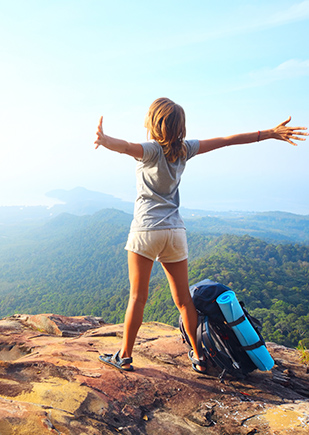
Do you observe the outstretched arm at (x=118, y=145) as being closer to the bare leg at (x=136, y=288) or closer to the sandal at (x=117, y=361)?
the bare leg at (x=136, y=288)

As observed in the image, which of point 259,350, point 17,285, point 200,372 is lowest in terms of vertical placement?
point 17,285

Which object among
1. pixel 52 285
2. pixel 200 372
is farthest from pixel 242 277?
pixel 52 285

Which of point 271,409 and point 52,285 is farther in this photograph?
point 52,285

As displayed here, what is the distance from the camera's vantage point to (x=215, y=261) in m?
45.7

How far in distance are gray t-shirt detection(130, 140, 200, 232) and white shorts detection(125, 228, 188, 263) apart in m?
0.06

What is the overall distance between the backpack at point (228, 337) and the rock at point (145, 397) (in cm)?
19

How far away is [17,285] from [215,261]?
5673 centimetres

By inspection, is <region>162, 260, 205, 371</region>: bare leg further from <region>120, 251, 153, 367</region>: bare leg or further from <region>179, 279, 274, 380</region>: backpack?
<region>120, 251, 153, 367</region>: bare leg

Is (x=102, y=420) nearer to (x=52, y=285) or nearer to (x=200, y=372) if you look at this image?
(x=200, y=372)

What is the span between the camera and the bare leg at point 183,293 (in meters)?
3.35

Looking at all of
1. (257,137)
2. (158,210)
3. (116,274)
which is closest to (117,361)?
(158,210)

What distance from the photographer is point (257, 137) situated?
12.2 feet

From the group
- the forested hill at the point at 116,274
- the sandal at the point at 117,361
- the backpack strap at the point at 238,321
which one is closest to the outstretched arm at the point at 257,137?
the backpack strap at the point at 238,321

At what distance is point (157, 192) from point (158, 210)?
0.62 feet
